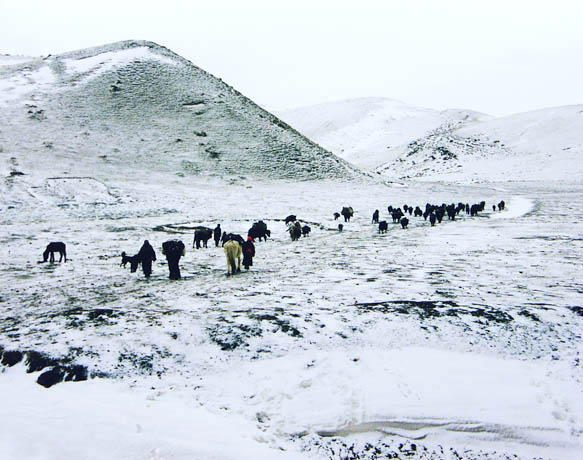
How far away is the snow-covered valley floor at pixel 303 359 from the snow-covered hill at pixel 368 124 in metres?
94.9

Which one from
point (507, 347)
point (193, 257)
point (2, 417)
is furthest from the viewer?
point (193, 257)

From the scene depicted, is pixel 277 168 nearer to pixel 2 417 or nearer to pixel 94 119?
pixel 94 119

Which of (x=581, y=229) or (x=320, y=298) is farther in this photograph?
(x=581, y=229)

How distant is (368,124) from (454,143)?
45.8m

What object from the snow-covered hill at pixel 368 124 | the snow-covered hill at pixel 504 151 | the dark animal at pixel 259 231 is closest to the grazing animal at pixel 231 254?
the dark animal at pixel 259 231

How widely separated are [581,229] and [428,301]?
17616 mm

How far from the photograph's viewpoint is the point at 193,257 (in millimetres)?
17547

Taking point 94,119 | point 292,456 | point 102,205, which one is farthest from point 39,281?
point 94,119

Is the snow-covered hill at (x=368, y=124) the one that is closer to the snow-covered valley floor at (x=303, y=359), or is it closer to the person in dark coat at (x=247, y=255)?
the person in dark coat at (x=247, y=255)

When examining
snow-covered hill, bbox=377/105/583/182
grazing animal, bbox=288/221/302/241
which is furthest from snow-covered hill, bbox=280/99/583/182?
grazing animal, bbox=288/221/302/241

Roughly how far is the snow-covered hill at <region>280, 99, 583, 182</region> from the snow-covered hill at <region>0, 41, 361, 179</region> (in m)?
27.1

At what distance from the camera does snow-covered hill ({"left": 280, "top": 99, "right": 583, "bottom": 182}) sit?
79.6 metres

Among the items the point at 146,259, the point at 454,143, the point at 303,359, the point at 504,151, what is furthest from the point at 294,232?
the point at 454,143

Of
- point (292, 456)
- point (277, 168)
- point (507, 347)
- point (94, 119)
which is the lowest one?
point (292, 456)
